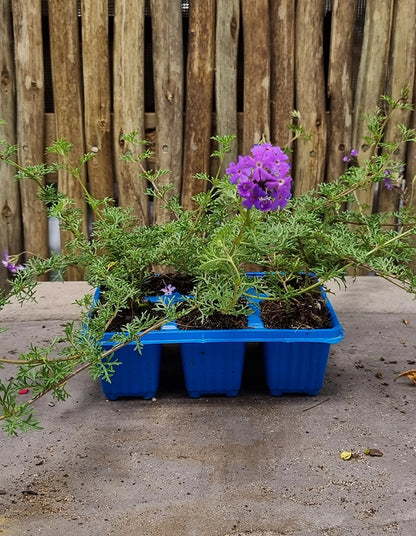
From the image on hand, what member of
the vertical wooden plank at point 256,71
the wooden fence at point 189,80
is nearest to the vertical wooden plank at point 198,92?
the wooden fence at point 189,80

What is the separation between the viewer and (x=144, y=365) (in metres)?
2.30

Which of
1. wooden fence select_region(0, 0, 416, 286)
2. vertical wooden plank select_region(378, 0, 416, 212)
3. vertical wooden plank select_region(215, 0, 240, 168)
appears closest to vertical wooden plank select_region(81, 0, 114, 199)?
wooden fence select_region(0, 0, 416, 286)

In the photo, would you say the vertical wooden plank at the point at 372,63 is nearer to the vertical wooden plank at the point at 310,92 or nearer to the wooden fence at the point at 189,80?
the wooden fence at the point at 189,80

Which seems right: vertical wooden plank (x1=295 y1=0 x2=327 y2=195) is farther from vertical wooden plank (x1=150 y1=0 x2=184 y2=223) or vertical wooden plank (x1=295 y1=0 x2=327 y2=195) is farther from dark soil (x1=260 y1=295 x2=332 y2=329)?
dark soil (x1=260 y1=295 x2=332 y2=329)

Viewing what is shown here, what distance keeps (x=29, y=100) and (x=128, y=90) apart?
1.85ft

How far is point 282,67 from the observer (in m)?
3.43

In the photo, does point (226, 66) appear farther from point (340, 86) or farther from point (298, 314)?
point (298, 314)

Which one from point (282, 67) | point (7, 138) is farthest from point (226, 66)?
point (7, 138)

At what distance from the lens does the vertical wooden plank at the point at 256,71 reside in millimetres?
3348

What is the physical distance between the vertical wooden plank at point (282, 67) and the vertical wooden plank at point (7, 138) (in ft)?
4.83

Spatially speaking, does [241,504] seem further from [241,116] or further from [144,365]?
[241,116]

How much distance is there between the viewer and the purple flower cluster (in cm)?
171

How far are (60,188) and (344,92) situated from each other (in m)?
1.72

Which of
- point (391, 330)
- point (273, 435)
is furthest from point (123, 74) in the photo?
point (273, 435)
